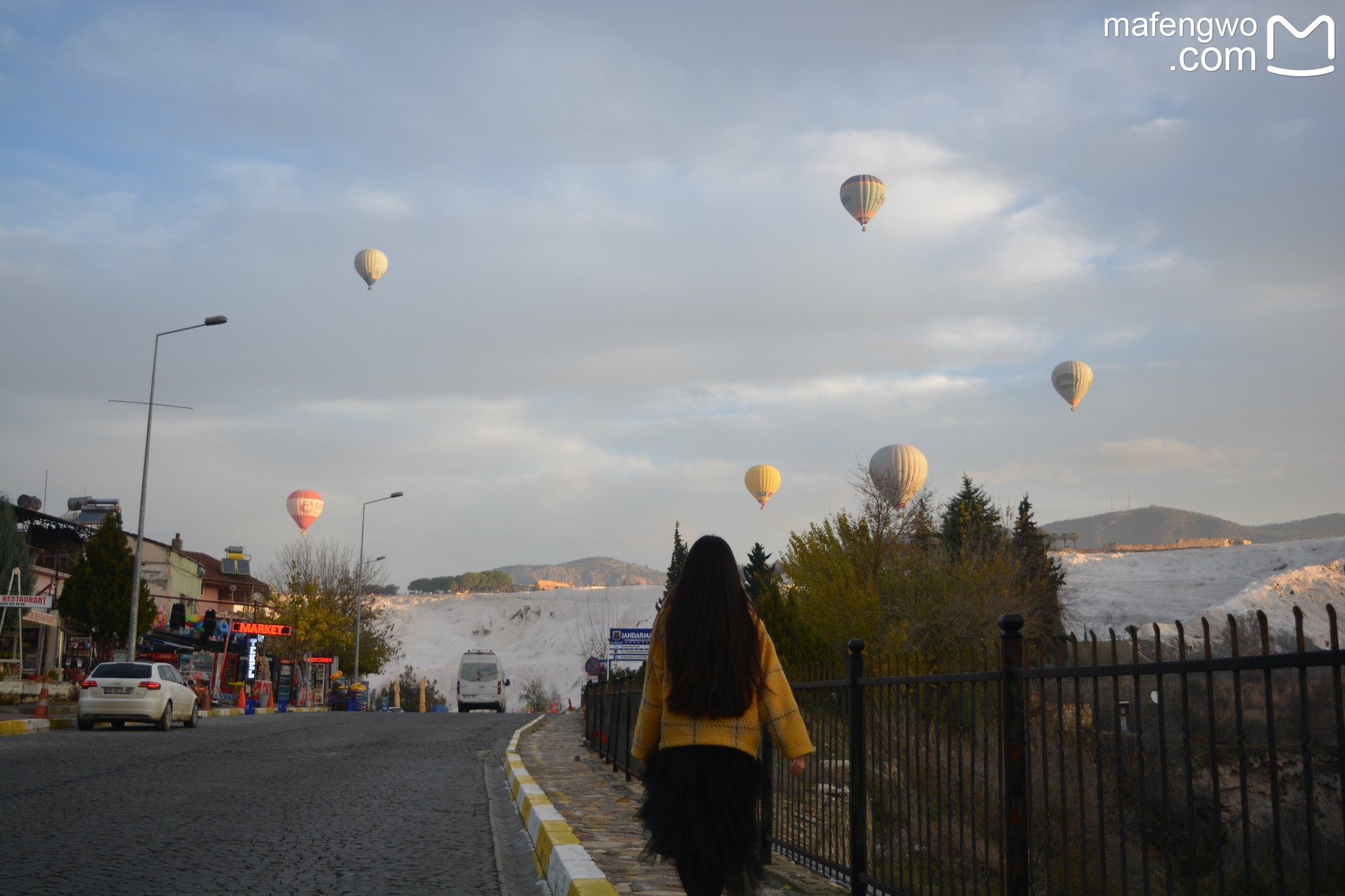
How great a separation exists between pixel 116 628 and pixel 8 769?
35.8 metres

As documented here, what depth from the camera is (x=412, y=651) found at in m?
161

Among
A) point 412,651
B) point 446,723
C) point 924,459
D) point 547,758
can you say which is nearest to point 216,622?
point 446,723

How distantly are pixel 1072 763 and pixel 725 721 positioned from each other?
1522 millimetres

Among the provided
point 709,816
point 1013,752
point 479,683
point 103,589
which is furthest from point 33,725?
point 479,683

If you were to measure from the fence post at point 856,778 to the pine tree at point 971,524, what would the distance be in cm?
4722

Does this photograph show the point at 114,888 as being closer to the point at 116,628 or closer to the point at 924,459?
the point at 116,628

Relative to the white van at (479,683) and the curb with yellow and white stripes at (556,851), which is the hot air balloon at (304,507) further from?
the curb with yellow and white stripes at (556,851)

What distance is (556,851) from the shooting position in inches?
275

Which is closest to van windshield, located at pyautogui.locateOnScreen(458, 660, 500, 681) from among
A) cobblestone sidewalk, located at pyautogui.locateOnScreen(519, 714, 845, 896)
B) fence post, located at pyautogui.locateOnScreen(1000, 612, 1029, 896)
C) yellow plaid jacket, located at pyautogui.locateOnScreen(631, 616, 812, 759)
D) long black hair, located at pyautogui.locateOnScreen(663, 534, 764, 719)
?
cobblestone sidewalk, located at pyautogui.locateOnScreen(519, 714, 845, 896)

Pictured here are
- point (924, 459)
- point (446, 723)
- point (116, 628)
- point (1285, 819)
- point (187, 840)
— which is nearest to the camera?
point (1285, 819)

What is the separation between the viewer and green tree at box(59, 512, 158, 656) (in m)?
44.7

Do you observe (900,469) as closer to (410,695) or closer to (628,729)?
(628,729)

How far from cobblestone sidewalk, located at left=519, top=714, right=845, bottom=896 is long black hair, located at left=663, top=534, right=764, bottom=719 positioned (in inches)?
82.5

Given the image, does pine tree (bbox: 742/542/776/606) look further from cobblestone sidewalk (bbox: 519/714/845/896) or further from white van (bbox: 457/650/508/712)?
cobblestone sidewalk (bbox: 519/714/845/896)
